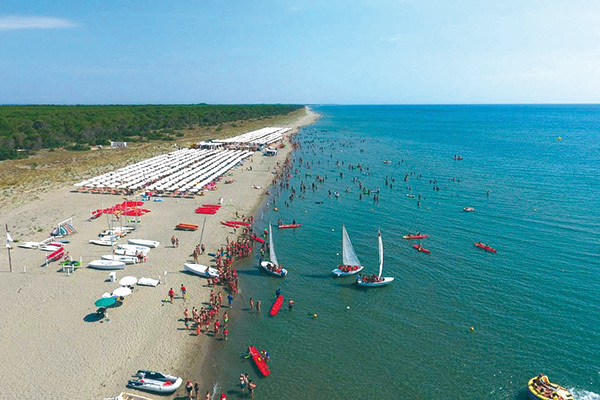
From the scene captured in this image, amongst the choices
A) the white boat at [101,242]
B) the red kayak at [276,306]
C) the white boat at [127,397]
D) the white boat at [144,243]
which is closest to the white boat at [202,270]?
the red kayak at [276,306]

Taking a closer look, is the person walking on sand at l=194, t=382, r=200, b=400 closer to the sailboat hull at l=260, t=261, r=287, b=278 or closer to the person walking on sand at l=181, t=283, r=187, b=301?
the person walking on sand at l=181, t=283, r=187, b=301

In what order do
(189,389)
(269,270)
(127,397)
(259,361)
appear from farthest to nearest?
(269,270)
(259,361)
(189,389)
(127,397)

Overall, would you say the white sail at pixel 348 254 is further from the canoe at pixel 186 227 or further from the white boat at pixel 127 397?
the white boat at pixel 127 397

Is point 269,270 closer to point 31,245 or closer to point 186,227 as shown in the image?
point 186,227

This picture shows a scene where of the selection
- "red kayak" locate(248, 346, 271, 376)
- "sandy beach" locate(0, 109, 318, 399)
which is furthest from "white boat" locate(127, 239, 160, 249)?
"red kayak" locate(248, 346, 271, 376)

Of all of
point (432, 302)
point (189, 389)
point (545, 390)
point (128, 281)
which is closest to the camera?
point (189, 389)

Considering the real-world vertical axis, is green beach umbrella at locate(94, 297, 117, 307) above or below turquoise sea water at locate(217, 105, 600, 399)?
above

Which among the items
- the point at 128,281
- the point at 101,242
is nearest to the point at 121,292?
the point at 128,281

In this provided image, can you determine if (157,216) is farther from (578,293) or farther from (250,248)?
(578,293)
